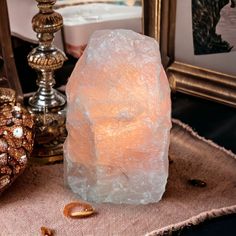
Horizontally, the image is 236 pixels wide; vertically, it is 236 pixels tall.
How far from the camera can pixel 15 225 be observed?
0.56m

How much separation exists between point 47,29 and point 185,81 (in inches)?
9.9

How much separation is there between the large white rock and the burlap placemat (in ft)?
0.08

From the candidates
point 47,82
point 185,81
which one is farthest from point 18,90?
point 185,81

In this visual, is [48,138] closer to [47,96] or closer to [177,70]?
[47,96]

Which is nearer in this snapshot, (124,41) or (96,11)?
(124,41)

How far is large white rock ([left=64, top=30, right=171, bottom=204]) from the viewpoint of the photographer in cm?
55

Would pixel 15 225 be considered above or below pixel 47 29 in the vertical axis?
below

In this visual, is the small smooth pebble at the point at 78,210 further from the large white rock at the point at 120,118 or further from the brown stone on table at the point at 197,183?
the brown stone on table at the point at 197,183

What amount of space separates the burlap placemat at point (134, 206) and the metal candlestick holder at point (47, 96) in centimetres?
3

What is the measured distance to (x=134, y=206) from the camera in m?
0.59

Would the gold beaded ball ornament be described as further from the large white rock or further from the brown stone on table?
the brown stone on table

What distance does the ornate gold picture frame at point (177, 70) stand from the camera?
78cm

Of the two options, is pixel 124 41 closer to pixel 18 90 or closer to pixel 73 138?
pixel 73 138

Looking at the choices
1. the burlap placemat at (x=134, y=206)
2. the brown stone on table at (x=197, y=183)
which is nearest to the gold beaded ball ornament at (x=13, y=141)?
the burlap placemat at (x=134, y=206)
